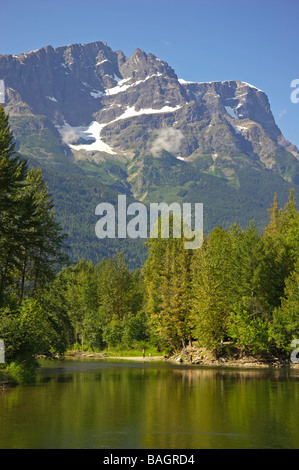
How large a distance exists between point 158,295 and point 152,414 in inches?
2573

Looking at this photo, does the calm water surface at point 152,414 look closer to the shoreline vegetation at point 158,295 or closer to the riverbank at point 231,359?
the shoreline vegetation at point 158,295

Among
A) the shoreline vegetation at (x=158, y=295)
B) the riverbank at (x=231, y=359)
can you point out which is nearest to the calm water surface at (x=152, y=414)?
the shoreline vegetation at (x=158, y=295)

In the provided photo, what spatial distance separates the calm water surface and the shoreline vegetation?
29.2 feet

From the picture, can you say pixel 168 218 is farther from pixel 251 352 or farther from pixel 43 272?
pixel 43 272

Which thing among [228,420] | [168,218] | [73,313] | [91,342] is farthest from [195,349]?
[228,420]

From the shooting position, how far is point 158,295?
9875cm

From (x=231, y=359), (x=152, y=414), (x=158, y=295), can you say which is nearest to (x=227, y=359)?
(x=231, y=359)

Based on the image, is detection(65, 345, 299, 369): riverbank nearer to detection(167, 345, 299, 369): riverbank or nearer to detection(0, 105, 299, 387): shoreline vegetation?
detection(167, 345, 299, 369): riverbank

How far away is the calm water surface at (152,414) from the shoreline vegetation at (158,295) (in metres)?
8.89

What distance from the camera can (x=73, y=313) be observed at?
5064 inches

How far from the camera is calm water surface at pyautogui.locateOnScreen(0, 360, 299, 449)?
25359 mm

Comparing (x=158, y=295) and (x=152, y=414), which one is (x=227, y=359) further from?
(x=152, y=414)

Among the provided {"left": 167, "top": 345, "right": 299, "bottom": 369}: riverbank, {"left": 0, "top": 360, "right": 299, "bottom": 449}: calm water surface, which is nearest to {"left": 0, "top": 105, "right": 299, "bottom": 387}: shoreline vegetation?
{"left": 167, "top": 345, "right": 299, "bottom": 369}: riverbank

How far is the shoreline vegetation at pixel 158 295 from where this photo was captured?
167 feet
